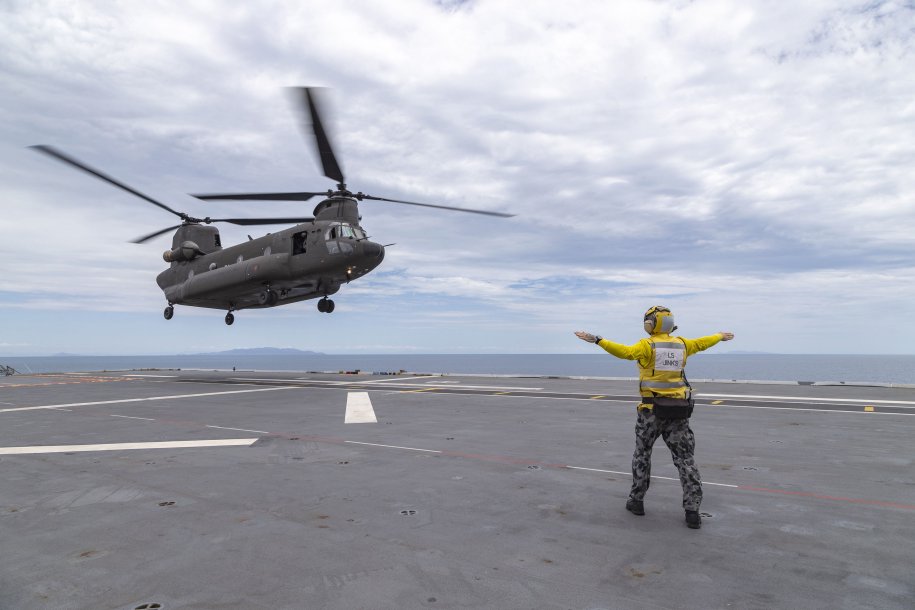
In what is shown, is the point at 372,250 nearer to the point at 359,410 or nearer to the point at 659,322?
the point at 359,410

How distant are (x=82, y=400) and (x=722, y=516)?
19325mm

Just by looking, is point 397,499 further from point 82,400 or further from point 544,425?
point 82,400

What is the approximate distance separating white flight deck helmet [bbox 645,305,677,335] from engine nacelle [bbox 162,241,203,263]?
29890 mm

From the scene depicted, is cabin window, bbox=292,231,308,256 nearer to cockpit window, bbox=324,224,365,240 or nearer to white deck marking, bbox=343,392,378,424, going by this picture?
cockpit window, bbox=324,224,365,240

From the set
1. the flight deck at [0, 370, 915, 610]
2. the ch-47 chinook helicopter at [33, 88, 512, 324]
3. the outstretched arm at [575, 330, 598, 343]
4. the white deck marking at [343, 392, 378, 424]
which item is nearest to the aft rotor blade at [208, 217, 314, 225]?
the ch-47 chinook helicopter at [33, 88, 512, 324]

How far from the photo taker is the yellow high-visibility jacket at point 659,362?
17.0ft

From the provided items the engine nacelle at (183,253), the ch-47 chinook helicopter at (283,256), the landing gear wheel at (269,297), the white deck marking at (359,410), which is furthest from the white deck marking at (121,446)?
the engine nacelle at (183,253)

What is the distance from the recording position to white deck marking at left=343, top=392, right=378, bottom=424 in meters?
11.5

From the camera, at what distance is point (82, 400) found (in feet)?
54.5

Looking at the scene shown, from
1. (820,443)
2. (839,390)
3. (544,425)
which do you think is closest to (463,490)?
(544,425)

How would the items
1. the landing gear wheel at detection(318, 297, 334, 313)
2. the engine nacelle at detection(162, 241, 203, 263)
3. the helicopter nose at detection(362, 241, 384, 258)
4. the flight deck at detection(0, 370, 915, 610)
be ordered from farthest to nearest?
the engine nacelle at detection(162, 241, 203, 263) < the landing gear wheel at detection(318, 297, 334, 313) < the helicopter nose at detection(362, 241, 384, 258) < the flight deck at detection(0, 370, 915, 610)

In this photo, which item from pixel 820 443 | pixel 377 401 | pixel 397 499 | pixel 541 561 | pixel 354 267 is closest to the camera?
pixel 541 561

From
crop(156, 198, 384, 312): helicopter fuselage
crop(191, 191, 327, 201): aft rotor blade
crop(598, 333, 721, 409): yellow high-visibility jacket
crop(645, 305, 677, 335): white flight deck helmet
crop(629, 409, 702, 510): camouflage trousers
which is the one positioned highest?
crop(191, 191, 327, 201): aft rotor blade

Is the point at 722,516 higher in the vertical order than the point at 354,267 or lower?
lower
